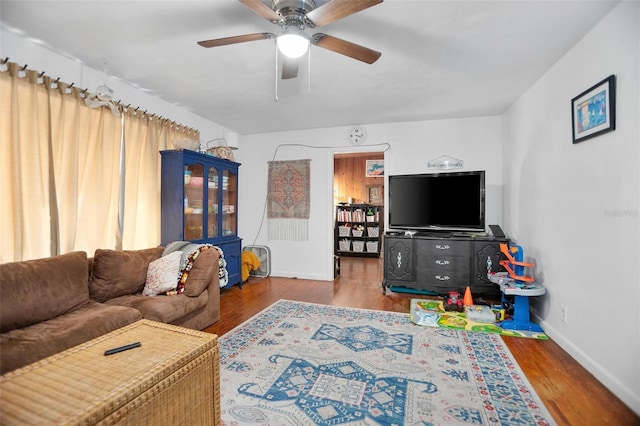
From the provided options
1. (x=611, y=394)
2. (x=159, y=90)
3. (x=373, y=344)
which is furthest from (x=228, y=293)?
(x=611, y=394)

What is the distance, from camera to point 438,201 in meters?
3.87

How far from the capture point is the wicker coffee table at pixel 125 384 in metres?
0.95

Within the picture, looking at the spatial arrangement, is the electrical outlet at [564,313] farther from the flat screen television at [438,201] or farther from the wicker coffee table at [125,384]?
the wicker coffee table at [125,384]

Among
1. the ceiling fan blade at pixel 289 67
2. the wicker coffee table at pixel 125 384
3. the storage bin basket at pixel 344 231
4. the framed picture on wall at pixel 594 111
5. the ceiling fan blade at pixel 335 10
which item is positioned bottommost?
the wicker coffee table at pixel 125 384

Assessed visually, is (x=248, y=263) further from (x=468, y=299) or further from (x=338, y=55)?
(x=338, y=55)

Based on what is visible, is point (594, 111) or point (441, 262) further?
point (441, 262)

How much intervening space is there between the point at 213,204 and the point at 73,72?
189 cm

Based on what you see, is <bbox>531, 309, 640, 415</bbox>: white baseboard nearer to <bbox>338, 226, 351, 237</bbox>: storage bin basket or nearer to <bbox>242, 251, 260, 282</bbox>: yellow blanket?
<bbox>242, 251, 260, 282</bbox>: yellow blanket

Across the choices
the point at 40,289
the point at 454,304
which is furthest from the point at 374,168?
the point at 40,289


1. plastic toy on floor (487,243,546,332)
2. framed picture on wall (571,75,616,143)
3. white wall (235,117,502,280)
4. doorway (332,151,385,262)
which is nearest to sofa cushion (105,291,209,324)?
white wall (235,117,502,280)

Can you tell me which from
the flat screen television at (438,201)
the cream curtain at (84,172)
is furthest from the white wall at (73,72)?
the flat screen television at (438,201)

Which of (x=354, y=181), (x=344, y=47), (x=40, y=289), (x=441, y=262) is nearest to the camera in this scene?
(x=344, y=47)

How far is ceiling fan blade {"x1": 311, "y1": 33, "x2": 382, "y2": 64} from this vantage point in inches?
69.7

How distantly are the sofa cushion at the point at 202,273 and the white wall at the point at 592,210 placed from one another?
3001 mm
